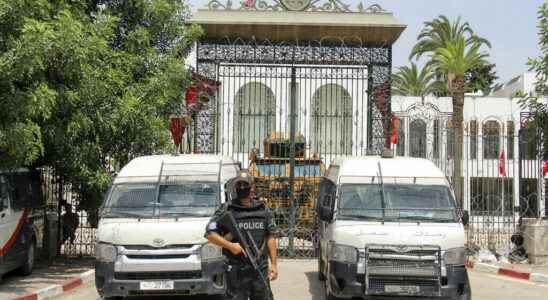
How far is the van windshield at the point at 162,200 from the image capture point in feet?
36.1

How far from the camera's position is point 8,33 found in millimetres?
11711

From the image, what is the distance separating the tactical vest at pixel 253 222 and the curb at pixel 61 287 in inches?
208

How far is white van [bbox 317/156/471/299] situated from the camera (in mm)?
9547

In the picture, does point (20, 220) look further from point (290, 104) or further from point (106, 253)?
point (290, 104)

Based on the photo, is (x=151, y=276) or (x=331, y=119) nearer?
(x=151, y=276)

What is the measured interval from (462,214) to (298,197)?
793cm

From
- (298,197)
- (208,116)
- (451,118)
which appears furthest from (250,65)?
(451,118)

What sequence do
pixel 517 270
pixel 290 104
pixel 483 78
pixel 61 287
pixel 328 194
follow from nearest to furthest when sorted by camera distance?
pixel 328 194
pixel 61 287
pixel 517 270
pixel 290 104
pixel 483 78

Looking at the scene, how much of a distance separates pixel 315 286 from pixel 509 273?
456 cm

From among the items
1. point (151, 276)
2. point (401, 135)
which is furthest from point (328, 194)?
point (401, 135)

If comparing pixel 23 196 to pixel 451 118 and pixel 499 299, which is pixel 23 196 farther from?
pixel 451 118

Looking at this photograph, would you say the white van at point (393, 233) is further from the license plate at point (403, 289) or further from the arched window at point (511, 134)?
the arched window at point (511, 134)

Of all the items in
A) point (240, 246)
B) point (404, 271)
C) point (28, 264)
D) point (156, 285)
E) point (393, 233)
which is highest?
point (240, 246)

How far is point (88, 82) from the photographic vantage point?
1324cm
